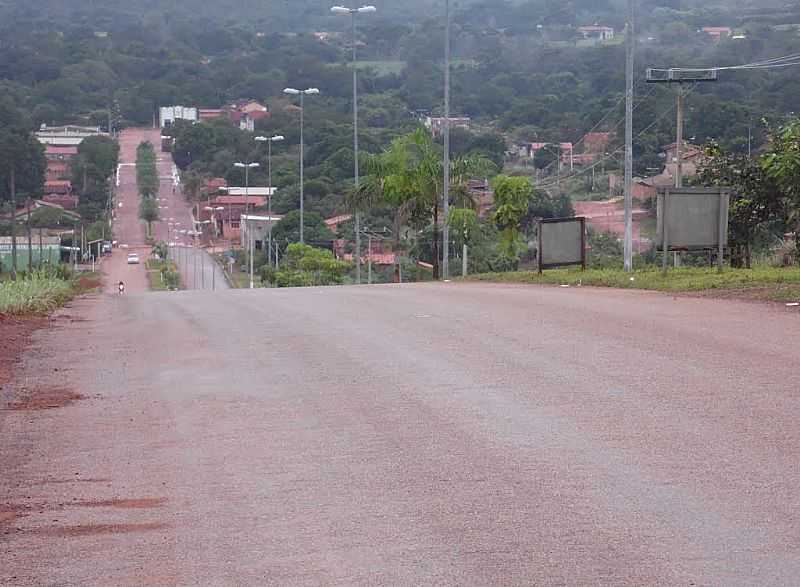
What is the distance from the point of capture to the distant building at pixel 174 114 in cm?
11562

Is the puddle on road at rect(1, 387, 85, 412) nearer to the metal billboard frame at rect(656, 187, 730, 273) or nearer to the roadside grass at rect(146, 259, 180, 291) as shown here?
the metal billboard frame at rect(656, 187, 730, 273)

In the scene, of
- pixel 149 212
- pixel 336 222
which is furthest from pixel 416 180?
pixel 149 212

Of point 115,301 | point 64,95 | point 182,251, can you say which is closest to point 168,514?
point 115,301

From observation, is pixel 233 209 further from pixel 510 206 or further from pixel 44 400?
pixel 44 400

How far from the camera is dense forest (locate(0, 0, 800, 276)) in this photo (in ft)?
205

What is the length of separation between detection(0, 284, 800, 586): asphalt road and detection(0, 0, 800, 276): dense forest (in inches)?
1194

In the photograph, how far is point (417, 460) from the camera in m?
8.28

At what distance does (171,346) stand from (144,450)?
5369 millimetres

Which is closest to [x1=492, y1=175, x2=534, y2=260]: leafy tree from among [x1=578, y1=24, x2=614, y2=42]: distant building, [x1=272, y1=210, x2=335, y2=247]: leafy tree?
[x1=272, y1=210, x2=335, y2=247]: leafy tree

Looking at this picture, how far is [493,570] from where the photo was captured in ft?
20.3

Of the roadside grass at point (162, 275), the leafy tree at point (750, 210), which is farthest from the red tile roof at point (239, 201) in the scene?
the leafy tree at point (750, 210)

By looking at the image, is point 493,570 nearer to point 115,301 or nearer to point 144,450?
point 144,450

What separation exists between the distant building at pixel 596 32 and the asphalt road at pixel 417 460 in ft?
343

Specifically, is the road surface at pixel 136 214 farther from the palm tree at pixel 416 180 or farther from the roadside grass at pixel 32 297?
the roadside grass at pixel 32 297
